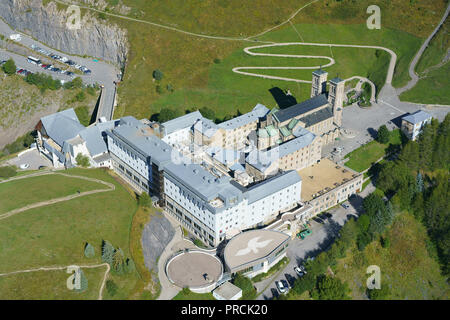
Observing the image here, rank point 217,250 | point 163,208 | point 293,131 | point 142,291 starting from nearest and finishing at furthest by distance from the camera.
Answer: point 142,291 → point 217,250 → point 163,208 → point 293,131

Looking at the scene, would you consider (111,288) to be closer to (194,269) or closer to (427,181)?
(194,269)

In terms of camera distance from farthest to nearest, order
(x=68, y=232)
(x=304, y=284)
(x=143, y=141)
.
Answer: (x=143, y=141), (x=68, y=232), (x=304, y=284)

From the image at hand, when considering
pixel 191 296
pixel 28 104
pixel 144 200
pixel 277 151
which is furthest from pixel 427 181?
pixel 28 104

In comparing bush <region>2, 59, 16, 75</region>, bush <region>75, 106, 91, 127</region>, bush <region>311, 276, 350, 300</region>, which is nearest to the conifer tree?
bush <region>311, 276, 350, 300</region>

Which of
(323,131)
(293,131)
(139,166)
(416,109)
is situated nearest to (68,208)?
(139,166)

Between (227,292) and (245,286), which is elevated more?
(245,286)

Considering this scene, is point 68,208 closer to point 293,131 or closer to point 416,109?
point 293,131

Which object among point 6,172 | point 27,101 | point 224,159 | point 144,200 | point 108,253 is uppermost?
point 27,101
